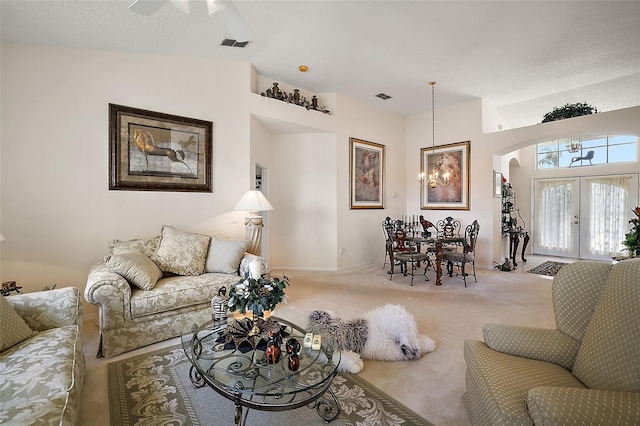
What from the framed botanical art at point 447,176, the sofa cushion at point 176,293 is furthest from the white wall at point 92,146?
the framed botanical art at point 447,176

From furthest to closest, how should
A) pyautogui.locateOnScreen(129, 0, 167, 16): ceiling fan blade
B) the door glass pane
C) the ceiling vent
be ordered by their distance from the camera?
the door glass pane, the ceiling vent, pyautogui.locateOnScreen(129, 0, 167, 16): ceiling fan blade

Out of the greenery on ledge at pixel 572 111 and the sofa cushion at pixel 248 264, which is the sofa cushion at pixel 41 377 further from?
the greenery on ledge at pixel 572 111

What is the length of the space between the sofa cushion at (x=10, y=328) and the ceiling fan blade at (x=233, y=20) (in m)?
2.32

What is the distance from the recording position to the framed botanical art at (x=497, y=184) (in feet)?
18.3

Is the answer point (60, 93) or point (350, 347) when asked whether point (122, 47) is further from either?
point (350, 347)

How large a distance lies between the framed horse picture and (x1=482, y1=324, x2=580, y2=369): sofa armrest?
3590mm

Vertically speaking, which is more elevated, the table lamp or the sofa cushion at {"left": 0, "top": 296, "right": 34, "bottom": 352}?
the table lamp

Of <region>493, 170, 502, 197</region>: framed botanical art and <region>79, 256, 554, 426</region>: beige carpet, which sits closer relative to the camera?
<region>79, 256, 554, 426</region>: beige carpet

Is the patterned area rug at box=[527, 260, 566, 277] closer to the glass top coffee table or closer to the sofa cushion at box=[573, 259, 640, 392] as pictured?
the sofa cushion at box=[573, 259, 640, 392]

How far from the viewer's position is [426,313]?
10.6ft

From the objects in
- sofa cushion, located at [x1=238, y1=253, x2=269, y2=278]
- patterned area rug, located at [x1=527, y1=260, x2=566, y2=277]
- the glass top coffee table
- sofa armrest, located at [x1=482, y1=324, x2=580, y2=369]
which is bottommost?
patterned area rug, located at [x1=527, y1=260, x2=566, y2=277]

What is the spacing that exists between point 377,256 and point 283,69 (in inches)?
161

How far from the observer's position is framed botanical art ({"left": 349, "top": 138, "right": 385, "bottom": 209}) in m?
5.64

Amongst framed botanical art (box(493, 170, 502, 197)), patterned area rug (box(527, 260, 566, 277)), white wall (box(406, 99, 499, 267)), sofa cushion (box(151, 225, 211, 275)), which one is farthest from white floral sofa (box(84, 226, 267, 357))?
patterned area rug (box(527, 260, 566, 277))
